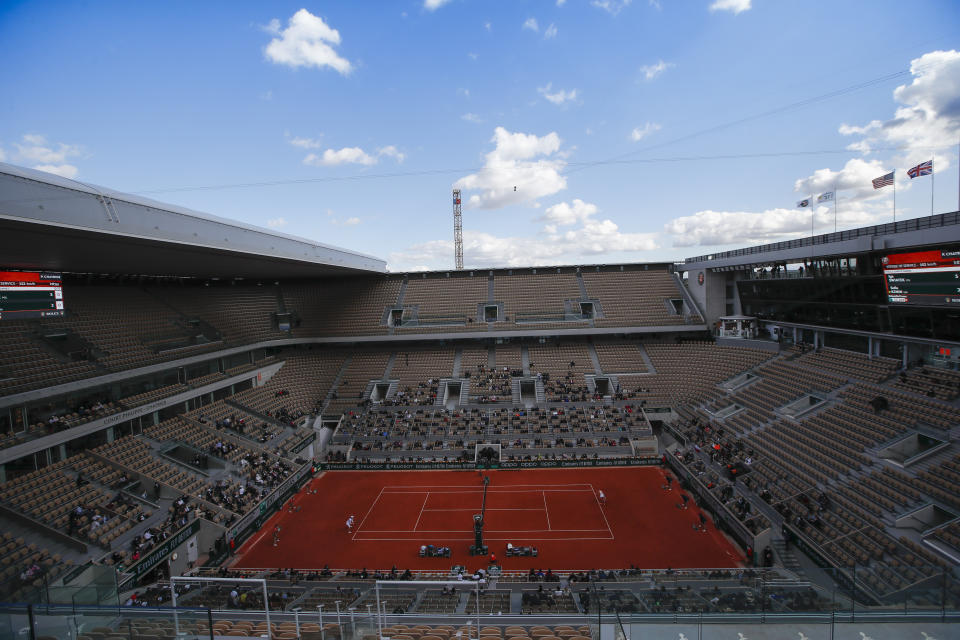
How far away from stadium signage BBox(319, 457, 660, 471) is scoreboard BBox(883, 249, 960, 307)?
15.0 m

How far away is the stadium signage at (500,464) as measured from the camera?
27.8 m

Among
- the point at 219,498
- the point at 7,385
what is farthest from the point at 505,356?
the point at 7,385

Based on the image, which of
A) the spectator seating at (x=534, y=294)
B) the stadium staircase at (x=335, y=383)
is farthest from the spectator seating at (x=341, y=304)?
the spectator seating at (x=534, y=294)

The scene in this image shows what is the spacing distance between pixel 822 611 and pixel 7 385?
92.5 ft

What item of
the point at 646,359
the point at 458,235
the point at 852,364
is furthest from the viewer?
the point at 458,235

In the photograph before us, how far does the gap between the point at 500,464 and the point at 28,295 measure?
24051 mm

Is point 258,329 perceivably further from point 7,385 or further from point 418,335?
point 7,385

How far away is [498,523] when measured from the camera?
21.5 m

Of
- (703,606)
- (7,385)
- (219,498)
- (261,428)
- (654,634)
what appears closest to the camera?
(654,634)

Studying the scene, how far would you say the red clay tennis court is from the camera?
60.2 ft

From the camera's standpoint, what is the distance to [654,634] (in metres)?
7.15

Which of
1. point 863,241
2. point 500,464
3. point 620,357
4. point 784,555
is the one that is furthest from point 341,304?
point 863,241

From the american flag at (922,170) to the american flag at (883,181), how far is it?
4.46ft

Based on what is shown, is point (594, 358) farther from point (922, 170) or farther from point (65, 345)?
point (65, 345)
